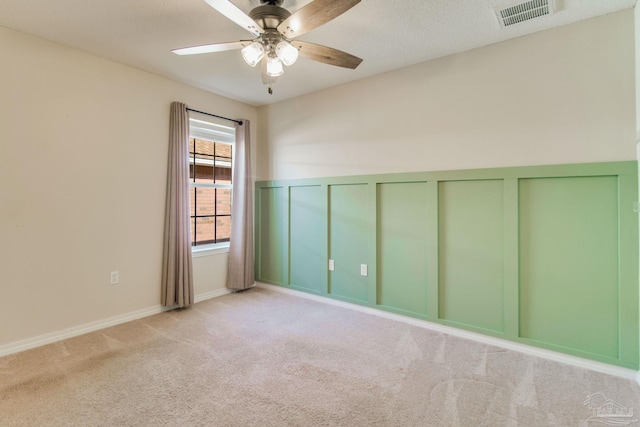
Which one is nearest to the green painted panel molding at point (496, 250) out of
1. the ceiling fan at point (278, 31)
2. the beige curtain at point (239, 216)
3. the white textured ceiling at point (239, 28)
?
the beige curtain at point (239, 216)

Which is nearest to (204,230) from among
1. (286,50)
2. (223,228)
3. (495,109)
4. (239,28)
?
(223,228)

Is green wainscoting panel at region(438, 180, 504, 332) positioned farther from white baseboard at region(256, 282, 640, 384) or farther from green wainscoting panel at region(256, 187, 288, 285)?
green wainscoting panel at region(256, 187, 288, 285)

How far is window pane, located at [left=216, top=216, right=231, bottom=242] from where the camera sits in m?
4.17

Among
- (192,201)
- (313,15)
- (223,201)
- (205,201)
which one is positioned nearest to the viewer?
(313,15)

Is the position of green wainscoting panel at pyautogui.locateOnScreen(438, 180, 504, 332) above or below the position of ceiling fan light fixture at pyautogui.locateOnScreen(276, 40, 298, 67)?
below

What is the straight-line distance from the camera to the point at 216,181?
4.11m

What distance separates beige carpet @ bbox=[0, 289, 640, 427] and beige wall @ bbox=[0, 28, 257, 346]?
0.39 m

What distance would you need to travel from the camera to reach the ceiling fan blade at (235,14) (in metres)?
1.58

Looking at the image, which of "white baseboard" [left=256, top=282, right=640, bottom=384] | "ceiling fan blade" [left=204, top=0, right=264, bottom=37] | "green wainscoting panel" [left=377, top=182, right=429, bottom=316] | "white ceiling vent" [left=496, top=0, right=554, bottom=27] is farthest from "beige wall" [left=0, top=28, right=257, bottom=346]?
"white ceiling vent" [left=496, top=0, right=554, bottom=27]

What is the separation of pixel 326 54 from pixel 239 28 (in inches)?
31.9

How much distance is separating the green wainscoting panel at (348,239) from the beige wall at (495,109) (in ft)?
0.90

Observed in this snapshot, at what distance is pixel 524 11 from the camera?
2.20 metres

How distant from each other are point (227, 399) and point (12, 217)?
7.32 ft

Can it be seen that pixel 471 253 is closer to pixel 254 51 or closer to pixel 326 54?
pixel 326 54
